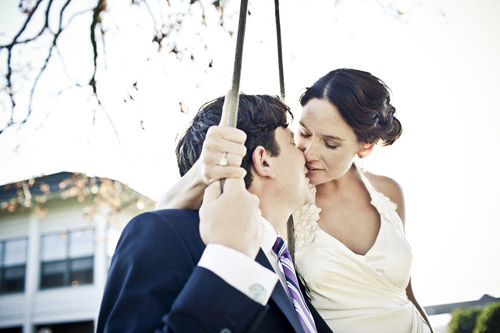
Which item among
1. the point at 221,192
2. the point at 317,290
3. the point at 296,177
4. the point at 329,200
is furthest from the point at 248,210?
the point at 329,200

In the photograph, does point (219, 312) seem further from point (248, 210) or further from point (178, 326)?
point (248, 210)

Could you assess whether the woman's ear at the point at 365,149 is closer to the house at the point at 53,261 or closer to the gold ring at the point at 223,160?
the gold ring at the point at 223,160

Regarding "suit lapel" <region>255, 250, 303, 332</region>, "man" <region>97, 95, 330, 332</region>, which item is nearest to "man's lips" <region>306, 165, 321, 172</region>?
"man" <region>97, 95, 330, 332</region>

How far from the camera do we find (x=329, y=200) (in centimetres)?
323

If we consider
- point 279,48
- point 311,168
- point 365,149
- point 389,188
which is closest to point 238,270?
point 279,48

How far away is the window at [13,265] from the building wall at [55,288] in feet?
0.71

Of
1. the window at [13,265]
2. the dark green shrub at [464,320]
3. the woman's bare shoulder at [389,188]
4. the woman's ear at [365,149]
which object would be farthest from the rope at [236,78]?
the window at [13,265]

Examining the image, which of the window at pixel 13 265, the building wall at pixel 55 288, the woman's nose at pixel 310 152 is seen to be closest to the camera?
the woman's nose at pixel 310 152

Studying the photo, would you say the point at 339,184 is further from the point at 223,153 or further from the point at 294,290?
the point at 223,153

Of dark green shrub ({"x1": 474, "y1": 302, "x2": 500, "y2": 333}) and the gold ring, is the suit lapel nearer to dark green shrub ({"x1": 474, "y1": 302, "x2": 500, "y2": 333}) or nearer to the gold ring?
the gold ring

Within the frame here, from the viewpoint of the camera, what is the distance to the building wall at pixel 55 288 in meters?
13.9

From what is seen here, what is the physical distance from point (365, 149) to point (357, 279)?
3.12 ft

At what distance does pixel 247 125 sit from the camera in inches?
92.4

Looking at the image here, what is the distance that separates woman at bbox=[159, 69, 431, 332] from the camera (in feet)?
9.11
